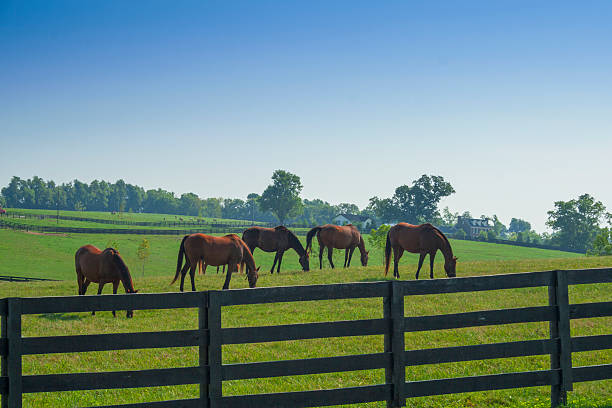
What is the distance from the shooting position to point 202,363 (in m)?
5.40

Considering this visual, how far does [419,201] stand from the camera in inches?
5002

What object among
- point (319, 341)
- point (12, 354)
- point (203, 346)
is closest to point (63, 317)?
point (319, 341)

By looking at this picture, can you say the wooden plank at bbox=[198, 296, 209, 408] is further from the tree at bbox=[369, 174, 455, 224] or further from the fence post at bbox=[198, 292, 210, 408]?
the tree at bbox=[369, 174, 455, 224]

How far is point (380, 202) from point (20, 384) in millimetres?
127152

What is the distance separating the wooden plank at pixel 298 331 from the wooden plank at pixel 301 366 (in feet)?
0.85

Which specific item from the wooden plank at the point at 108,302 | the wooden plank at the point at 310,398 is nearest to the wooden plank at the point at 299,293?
the wooden plank at the point at 108,302

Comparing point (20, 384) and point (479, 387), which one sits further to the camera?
point (479, 387)

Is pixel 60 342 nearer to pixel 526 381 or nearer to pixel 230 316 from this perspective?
pixel 526 381

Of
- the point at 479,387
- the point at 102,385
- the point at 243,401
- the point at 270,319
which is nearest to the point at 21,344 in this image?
the point at 102,385

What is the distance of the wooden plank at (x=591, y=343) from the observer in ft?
21.3

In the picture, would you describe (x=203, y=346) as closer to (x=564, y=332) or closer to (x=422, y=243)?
(x=564, y=332)

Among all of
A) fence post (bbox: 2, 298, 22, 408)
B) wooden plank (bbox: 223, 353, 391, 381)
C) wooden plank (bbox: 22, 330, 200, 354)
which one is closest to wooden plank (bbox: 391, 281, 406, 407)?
wooden plank (bbox: 223, 353, 391, 381)

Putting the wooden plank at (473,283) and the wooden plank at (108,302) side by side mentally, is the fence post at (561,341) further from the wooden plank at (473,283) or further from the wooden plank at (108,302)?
the wooden plank at (108,302)

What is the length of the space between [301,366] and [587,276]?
3839 millimetres
